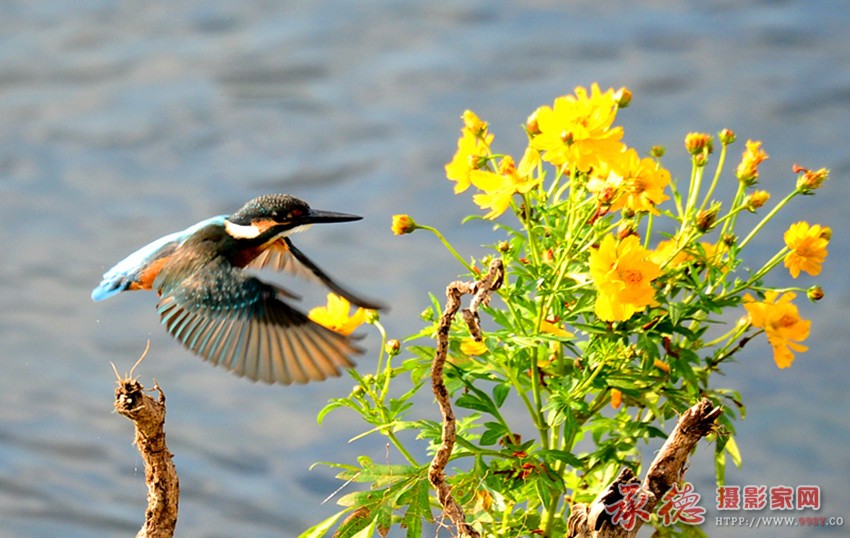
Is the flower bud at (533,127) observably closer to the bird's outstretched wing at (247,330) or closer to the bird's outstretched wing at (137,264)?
the bird's outstretched wing at (247,330)

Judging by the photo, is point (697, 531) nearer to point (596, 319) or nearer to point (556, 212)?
point (596, 319)

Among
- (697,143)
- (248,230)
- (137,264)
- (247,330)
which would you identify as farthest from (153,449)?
(697,143)

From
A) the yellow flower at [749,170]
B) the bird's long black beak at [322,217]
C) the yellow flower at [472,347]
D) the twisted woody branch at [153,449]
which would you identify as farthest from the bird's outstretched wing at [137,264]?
the yellow flower at [749,170]

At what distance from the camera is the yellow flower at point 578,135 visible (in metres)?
1.14

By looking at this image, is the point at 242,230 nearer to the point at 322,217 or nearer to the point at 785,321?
the point at 322,217

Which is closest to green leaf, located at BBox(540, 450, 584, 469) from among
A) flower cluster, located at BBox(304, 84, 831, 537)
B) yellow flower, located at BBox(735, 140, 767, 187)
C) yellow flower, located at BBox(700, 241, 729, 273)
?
flower cluster, located at BBox(304, 84, 831, 537)

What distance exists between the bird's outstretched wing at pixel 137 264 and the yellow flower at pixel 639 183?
1.96ft

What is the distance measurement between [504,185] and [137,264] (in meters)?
0.66

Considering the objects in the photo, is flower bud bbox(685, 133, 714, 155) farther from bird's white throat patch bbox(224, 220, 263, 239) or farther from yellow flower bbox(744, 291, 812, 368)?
bird's white throat patch bbox(224, 220, 263, 239)

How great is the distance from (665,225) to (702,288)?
1.82 m

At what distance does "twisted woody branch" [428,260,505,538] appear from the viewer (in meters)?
1.00

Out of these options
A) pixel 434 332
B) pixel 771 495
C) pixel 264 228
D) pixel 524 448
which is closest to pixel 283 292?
pixel 264 228

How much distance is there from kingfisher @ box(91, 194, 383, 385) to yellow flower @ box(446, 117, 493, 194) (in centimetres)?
18

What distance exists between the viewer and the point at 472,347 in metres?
1.15
